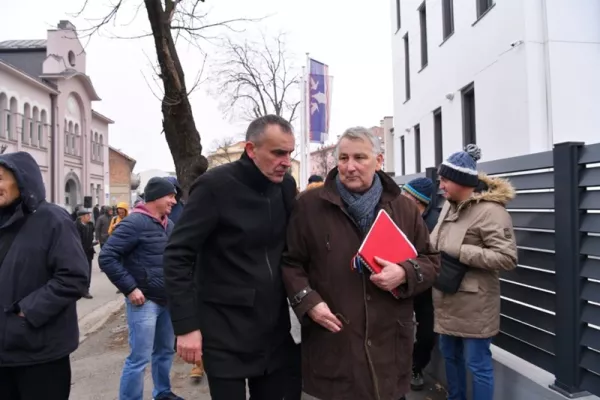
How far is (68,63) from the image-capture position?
3447 centimetres

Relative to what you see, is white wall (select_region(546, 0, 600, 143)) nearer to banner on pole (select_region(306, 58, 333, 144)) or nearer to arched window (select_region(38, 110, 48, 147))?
banner on pole (select_region(306, 58, 333, 144))

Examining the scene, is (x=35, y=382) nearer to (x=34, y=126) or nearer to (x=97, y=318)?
(x=97, y=318)

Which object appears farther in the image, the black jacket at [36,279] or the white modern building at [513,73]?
the white modern building at [513,73]

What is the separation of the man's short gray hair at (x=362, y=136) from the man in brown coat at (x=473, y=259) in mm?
1031

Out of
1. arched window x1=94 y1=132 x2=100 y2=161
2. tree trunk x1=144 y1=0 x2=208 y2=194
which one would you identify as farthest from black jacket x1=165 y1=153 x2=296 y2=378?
arched window x1=94 y1=132 x2=100 y2=161

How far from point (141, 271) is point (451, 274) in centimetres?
245

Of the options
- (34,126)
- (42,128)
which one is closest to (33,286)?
(34,126)

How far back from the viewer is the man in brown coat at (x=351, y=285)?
2.25 meters

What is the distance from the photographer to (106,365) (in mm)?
5320

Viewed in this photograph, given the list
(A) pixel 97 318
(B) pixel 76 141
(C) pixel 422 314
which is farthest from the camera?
(B) pixel 76 141

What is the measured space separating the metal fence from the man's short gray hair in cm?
136

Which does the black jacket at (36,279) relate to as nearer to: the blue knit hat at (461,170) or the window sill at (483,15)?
the blue knit hat at (461,170)

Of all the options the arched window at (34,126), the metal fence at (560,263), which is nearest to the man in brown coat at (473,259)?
the metal fence at (560,263)

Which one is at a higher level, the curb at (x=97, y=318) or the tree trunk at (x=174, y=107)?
the tree trunk at (x=174, y=107)
